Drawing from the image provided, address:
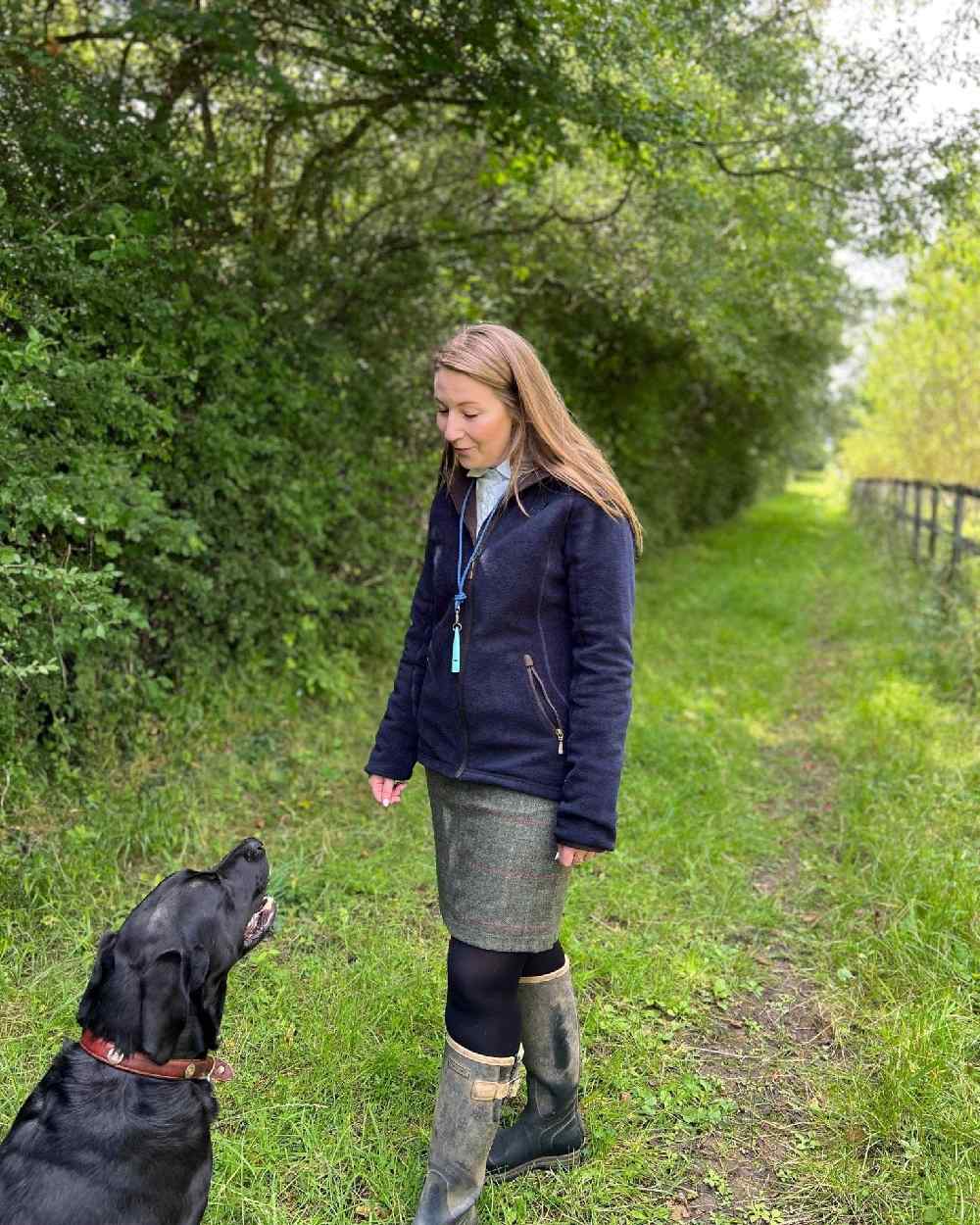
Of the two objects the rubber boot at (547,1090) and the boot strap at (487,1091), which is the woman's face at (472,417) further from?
the boot strap at (487,1091)

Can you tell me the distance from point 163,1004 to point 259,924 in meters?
0.40

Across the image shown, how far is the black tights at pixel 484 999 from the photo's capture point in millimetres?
2264

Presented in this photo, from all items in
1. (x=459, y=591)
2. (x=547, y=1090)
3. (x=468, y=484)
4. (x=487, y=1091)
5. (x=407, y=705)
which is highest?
(x=468, y=484)

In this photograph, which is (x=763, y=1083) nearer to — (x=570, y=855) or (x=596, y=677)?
(x=570, y=855)

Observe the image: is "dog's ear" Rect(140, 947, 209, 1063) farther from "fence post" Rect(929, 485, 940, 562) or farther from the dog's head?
"fence post" Rect(929, 485, 940, 562)

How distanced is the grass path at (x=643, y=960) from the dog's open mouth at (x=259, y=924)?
2.33ft

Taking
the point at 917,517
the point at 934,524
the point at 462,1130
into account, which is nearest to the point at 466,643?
the point at 462,1130

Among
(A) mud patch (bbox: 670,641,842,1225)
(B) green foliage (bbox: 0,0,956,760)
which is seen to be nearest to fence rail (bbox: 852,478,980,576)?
(B) green foliage (bbox: 0,0,956,760)

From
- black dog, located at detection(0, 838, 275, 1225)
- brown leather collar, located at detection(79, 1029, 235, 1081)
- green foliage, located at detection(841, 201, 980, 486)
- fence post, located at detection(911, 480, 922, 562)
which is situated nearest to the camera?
black dog, located at detection(0, 838, 275, 1225)

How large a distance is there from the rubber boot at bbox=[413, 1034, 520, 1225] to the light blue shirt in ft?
4.32

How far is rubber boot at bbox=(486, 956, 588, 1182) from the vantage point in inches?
99.4

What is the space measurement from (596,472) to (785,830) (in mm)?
3280

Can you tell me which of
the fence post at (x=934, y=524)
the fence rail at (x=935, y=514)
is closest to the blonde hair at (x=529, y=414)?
the fence rail at (x=935, y=514)

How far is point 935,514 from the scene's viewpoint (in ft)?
34.8
